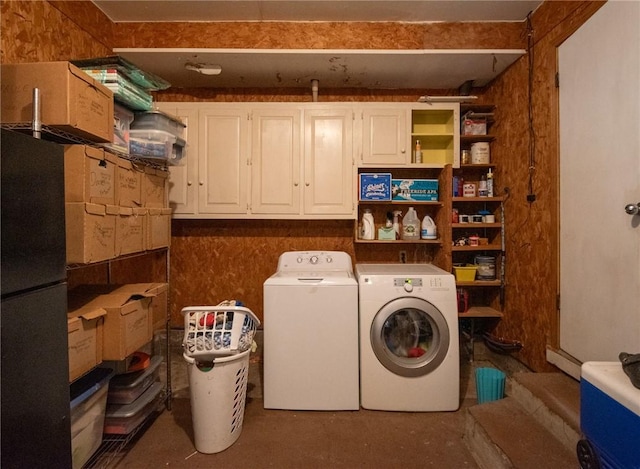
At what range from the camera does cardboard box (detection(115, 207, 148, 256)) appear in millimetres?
1498

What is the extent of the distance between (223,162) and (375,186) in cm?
124

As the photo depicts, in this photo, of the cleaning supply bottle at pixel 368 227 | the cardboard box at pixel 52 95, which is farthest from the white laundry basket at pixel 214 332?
the cleaning supply bottle at pixel 368 227

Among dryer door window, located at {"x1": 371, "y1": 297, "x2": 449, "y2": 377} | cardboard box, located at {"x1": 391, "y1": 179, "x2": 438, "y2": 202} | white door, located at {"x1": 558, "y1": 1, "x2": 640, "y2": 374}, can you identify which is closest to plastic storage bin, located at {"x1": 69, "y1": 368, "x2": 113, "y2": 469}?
dryer door window, located at {"x1": 371, "y1": 297, "x2": 449, "y2": 377}

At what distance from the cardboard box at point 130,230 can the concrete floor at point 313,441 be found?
103 cm

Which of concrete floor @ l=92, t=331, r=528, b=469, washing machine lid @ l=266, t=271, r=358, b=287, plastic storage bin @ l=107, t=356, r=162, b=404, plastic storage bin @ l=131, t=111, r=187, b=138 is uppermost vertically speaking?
plastic storage bin @ l=131, t=111, r=187, b=138

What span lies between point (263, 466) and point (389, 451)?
654mm

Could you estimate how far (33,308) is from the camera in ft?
3.07

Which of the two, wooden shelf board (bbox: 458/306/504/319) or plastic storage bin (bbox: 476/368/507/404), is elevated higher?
wooden shelf board (bbox: 458/306/504/319)

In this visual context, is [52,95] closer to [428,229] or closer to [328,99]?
[328,99]

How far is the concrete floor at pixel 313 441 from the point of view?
61.5 inches

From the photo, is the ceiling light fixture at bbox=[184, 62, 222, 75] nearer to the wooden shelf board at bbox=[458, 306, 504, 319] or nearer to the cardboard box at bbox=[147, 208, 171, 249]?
the cardboard box at bbox=[147, 208, 171, 249]

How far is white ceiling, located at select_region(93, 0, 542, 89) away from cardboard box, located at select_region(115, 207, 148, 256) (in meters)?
1.32

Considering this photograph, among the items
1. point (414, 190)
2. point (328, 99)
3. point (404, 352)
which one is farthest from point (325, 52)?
point (404, 352)

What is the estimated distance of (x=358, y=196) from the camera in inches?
98.7
